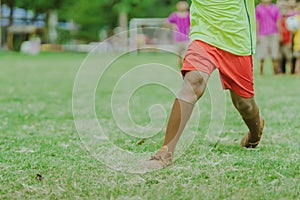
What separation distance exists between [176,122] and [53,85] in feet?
24.2

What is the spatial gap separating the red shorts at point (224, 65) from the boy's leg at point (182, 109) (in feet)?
0.19

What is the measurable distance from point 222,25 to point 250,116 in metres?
0.70

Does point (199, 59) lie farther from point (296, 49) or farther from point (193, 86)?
point (296, 49)

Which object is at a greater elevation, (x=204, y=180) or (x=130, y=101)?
(x=204, y=180)

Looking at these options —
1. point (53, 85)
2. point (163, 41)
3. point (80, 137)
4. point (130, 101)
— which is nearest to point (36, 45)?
Result: point (163, 41)

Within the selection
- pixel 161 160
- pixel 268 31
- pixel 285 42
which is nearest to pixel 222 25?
pixel 161 160

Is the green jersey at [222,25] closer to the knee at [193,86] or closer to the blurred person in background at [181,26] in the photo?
the knee at [193,86]

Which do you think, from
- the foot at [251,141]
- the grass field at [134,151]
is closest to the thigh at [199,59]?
the grass field at [134,151]

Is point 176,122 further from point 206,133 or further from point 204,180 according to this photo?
point 206,133

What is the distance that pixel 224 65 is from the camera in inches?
150

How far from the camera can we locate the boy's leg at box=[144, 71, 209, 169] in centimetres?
363

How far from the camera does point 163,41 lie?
2436 cm

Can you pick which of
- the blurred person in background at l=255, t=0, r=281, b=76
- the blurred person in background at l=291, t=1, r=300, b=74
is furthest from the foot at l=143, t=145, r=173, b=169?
the blurred person in background at l=291, t=1, r=300, b=74

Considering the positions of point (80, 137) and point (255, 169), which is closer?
point (255, 169)
